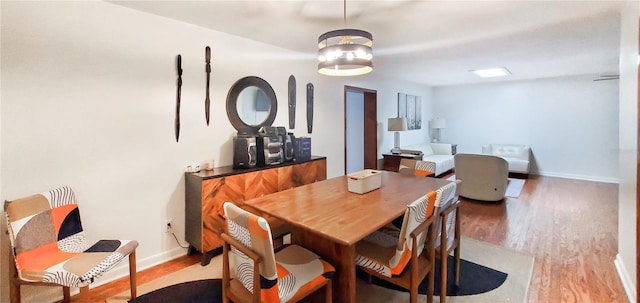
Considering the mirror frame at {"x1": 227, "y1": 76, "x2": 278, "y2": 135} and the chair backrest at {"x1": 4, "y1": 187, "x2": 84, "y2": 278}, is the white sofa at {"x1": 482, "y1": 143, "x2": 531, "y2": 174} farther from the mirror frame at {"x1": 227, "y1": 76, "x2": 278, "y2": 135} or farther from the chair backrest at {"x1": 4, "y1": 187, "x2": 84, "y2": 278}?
the chair backrest at {"x1": 4, "y1": 187, "x2": 84, "y2": 278}

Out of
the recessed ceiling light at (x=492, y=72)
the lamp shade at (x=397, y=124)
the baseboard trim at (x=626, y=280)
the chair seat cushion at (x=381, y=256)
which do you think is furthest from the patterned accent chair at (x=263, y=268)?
the recessed ceiling light at (x=492, y=72)

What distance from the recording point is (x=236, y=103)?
313 cm

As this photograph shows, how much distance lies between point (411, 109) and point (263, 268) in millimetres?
6248

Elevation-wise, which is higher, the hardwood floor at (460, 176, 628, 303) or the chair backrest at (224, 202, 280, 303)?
the chair backrest at (224, 202, 280, 303)

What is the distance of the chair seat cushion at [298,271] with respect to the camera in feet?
4.72

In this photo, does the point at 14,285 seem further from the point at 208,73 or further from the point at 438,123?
the point at 438,123

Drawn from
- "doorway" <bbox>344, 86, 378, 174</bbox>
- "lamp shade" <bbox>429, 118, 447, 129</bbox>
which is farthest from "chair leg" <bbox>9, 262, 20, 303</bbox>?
"lamp shade" <bbox>429, 118, 447, 129</bbox>

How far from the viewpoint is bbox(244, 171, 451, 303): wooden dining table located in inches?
60.6

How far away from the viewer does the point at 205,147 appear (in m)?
2.90

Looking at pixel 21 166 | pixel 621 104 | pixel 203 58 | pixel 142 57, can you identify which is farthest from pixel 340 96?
pixel 21 166

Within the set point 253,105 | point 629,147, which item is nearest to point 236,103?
point 253,105

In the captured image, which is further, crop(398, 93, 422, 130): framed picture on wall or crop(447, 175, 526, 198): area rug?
crop(398, 93, 422, 130): framed picture on wall

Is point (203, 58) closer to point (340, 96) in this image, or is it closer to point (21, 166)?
point (21, 166)

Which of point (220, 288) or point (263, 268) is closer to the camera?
point (263, 268)
